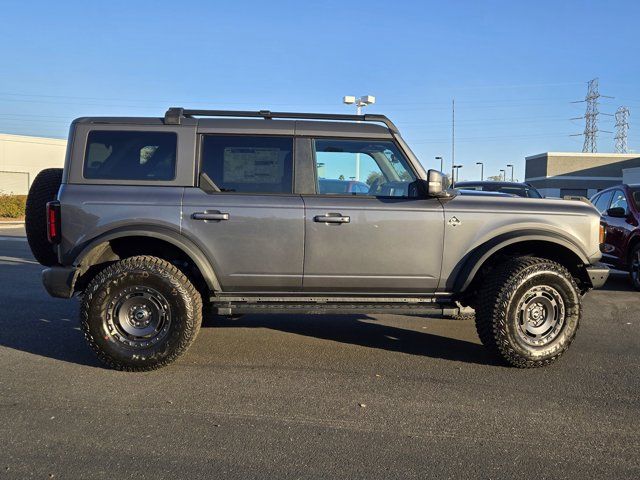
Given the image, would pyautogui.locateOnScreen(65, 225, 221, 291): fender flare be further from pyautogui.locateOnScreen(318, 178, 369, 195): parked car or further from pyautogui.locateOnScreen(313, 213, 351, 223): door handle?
pyautogui.locateOnScreen(318, 178, 369, 195): parked car

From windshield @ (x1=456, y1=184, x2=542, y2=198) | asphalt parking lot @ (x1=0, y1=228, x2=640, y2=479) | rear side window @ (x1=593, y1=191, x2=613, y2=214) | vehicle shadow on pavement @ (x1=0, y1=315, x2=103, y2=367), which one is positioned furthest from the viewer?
→ windshield @ (x1=456, y1=184, x2=542, y2=198)

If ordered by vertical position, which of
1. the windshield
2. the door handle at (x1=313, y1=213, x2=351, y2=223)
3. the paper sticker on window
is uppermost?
the windshield

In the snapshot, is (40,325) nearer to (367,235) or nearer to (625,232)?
(367,235)

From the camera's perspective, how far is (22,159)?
40.4 meters

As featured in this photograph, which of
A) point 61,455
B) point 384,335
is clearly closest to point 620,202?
point 384,335

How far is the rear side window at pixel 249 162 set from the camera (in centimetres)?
484

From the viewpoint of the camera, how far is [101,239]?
181 inches

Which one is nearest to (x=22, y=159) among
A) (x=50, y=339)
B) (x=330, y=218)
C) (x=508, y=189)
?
(x=508, y=189)

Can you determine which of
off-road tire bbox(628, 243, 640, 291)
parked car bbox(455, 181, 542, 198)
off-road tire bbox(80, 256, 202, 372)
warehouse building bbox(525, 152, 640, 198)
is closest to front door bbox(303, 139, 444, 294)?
off-road tire bbox(80, 256, 202, 372)

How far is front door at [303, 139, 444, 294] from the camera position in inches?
187

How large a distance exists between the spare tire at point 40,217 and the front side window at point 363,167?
2.50m

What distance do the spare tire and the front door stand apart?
2382 mm

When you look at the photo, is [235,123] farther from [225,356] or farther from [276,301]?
[225,356]

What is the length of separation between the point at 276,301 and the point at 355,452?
1.88 m
